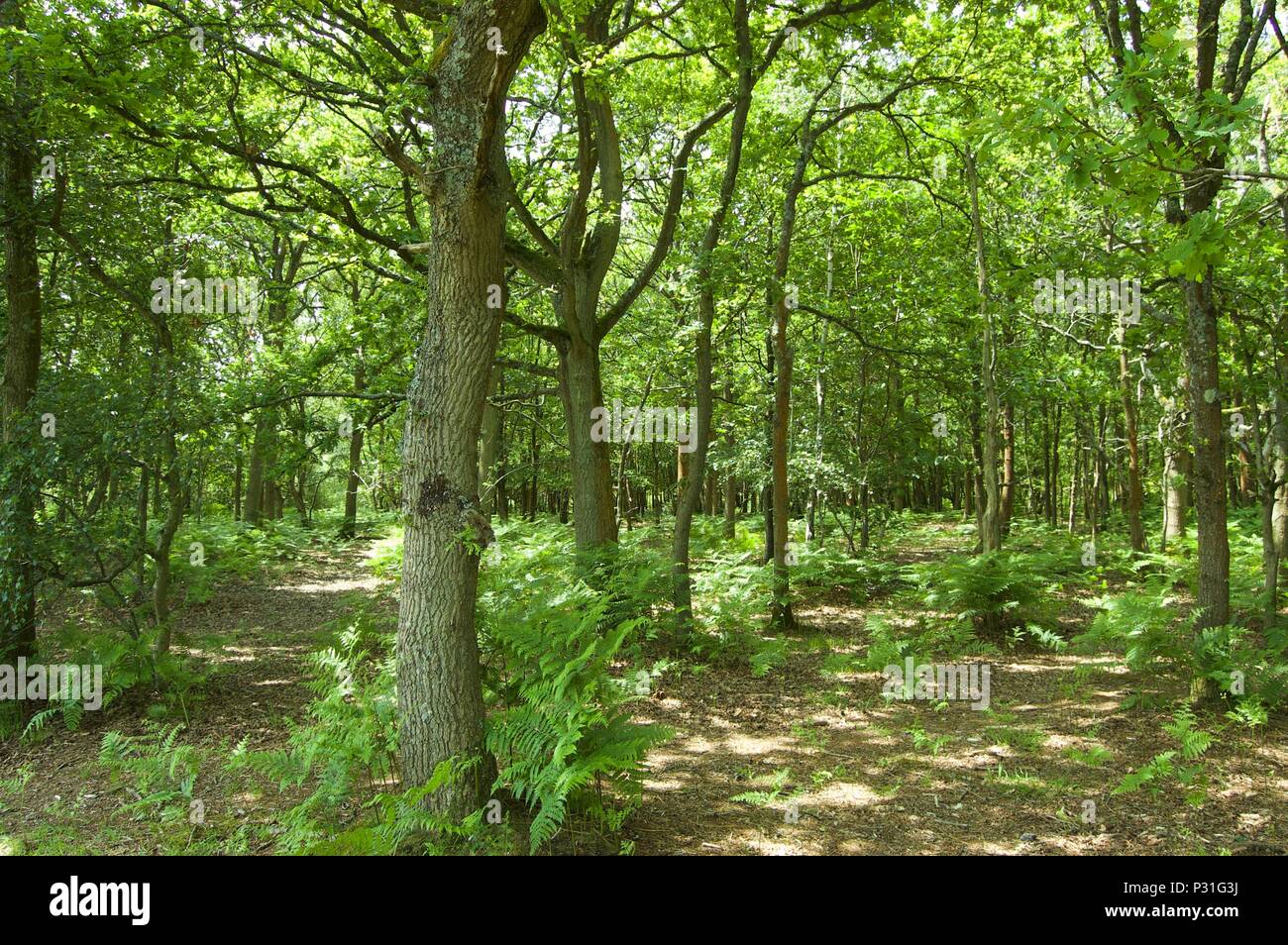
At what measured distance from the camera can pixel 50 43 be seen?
6.02m

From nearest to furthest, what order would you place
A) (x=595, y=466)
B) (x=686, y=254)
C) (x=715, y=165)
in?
(x=595, y=466) < (x=686, y=254) < (x=715, y=165)

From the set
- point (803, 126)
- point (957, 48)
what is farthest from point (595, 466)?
point (957, 48)

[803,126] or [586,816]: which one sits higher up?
[803,126]

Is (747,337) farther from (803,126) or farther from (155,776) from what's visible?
(155,776)

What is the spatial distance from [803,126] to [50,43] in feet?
26.7
